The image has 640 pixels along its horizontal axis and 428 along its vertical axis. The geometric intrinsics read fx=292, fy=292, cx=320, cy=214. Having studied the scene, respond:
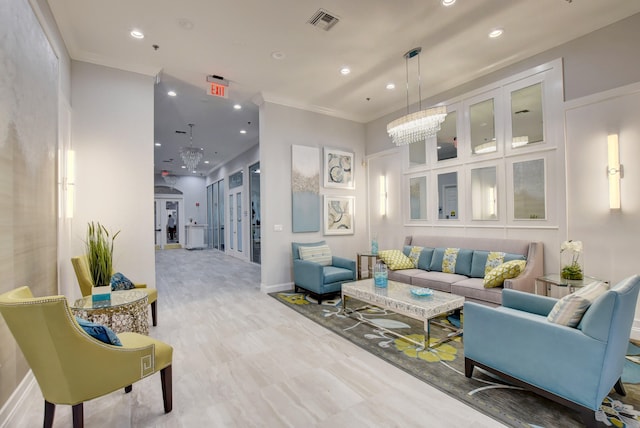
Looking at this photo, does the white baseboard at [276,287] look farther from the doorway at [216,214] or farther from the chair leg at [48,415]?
the doorway at [216,214]

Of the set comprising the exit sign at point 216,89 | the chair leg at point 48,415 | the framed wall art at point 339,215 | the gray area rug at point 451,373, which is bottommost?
the gray area rug at point 451,373

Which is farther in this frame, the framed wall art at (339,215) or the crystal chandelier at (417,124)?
the framed wall art at (339,215)

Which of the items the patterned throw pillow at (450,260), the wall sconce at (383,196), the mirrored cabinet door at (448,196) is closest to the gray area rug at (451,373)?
the patterned throw pillow at (450,260)

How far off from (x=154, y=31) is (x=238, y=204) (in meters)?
7.06

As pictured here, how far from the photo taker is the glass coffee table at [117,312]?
2.57m

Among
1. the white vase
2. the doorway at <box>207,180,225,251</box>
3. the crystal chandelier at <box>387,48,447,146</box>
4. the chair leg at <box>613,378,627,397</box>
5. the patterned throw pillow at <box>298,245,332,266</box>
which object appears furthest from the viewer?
the doorway at <box>207,180,225,251</box>

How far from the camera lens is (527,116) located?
416cm

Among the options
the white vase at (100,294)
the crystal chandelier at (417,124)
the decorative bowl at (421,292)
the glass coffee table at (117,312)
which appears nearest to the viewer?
the glass coffee table at (117,312)

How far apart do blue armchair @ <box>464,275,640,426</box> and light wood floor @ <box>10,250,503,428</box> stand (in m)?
0.45

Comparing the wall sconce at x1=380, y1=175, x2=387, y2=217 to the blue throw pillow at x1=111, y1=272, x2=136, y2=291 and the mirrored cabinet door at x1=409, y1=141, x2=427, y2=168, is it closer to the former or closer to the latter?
the mirrored cabinet door at x1=409, y1=141, x2=427, y2=168

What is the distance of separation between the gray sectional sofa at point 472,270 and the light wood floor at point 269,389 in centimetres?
173

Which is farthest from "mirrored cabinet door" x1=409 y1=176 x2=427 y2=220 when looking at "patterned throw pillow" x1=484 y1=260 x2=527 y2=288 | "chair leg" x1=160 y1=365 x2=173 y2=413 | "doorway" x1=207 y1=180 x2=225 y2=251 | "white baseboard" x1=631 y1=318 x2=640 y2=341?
"doorway" x1=207 y1=180 x2=225 y2=251

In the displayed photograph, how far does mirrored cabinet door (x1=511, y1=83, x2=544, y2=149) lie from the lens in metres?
4.04

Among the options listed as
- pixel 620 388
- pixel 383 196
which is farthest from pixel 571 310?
pixel 383 196
